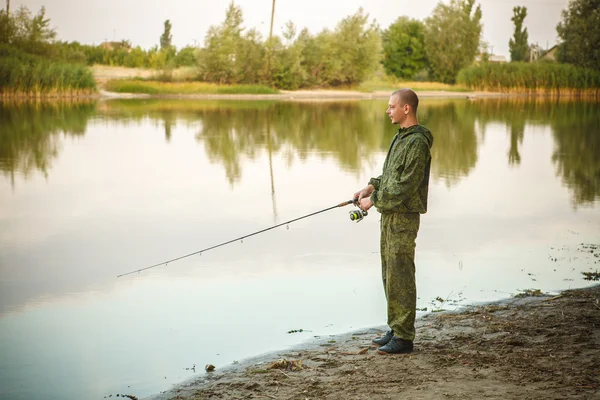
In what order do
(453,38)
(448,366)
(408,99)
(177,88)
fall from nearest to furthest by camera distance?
(448,366) < (408,99) < (177,88) < (453,38)

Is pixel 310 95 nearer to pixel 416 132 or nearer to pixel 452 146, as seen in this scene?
pixel 452 146

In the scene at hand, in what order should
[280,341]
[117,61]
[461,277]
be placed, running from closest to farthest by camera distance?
[280,341] < [461,277] < [117,61]

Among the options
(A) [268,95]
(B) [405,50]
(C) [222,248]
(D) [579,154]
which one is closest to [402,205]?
(C) [222,248]

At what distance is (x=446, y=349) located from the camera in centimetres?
506

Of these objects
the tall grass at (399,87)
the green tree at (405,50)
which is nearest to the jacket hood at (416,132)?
the tall grass at (399,87)

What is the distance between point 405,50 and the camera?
274 feet

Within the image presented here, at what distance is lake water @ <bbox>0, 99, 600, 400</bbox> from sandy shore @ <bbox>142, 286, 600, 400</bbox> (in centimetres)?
43

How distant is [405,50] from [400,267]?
8107 cm

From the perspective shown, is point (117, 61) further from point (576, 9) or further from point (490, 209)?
point (490, 209)

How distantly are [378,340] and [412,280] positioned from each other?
551 millimetres

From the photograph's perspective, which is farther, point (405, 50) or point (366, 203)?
point (405, 50)

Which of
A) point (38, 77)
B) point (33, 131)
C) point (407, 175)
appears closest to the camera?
point (407, 175)

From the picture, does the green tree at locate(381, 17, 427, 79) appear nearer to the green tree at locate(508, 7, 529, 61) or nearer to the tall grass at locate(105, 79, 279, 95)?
A: the green tree at locate(508, 7, 529, 61)

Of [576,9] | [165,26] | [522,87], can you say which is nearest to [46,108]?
[522,87]
